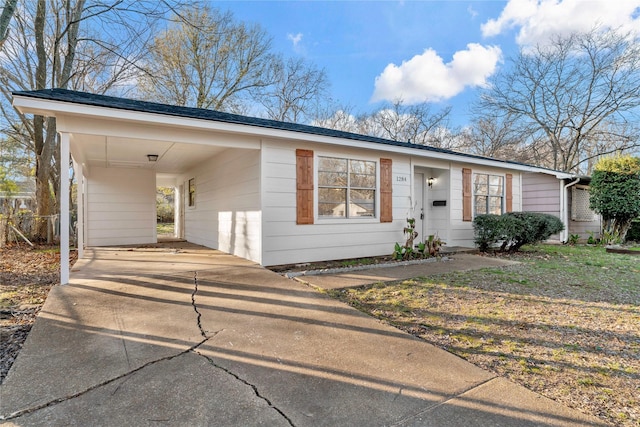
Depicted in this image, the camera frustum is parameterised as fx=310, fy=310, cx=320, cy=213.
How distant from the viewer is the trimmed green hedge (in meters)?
7.41

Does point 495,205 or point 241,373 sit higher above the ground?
point 495,205

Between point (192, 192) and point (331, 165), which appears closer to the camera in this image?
point (331, 165)

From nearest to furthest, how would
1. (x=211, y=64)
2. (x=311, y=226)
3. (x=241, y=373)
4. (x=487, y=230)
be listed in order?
(x=241, y=373) < (x=311, y=226) < (x=487, y=230) < (x=211, y=64)

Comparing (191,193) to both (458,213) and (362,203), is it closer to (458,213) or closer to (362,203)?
(362,203)

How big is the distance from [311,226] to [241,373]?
4.25m

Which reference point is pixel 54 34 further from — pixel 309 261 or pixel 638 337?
pixel 638 337

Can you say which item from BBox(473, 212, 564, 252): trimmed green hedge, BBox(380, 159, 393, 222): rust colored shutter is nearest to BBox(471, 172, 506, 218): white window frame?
BBox(473, 212, 564, 252): trimmed green hedge

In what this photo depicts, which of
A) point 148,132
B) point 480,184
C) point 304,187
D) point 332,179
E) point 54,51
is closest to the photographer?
Result: point 148,132

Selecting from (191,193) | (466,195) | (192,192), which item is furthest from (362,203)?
(191,193)

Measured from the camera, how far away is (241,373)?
213 cm

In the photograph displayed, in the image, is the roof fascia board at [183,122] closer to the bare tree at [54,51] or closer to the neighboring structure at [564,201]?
the neighboring structure at [564,201]

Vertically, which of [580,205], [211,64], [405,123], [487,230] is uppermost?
[211,64]

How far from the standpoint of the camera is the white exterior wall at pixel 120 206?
361 inches

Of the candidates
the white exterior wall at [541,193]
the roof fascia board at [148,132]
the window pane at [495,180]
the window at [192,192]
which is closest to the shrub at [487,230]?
the window pane at [495,180]
